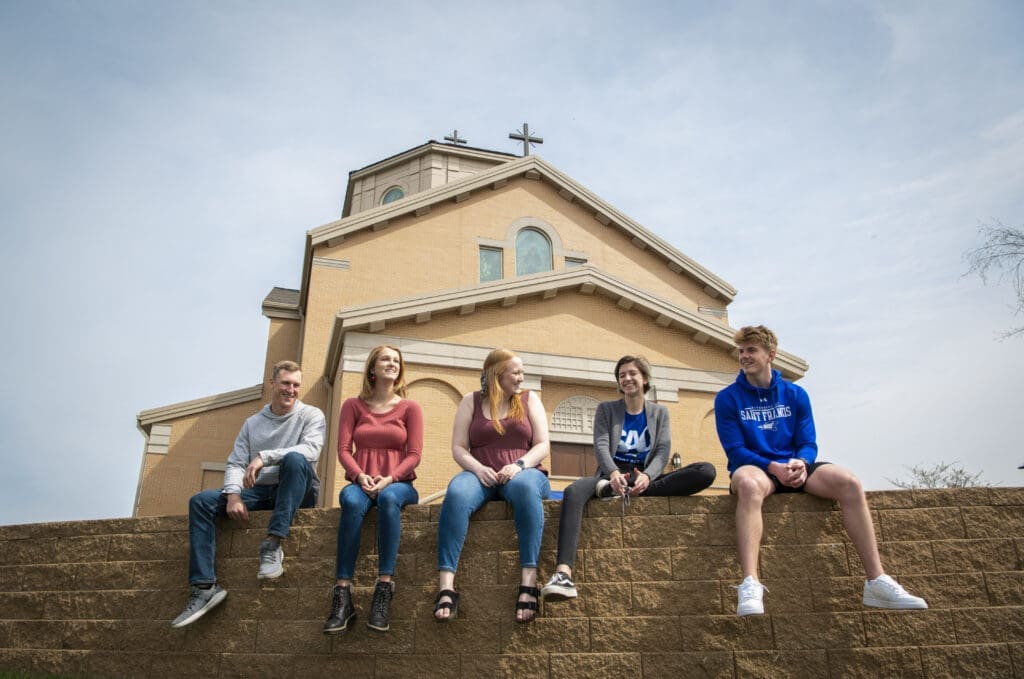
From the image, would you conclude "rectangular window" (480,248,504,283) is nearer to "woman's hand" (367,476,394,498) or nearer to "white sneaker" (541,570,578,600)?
Answer: "woman's hand" (367,476,394,498)

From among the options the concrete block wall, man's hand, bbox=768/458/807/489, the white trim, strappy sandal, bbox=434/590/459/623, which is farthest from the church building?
man's hand, bbox=768/458/807/489

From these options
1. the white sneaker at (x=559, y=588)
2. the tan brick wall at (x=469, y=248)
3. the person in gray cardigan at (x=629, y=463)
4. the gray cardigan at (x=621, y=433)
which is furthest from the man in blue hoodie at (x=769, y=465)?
the tan brick wall at (x=469, y=248)

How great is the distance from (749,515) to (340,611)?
2814 mm

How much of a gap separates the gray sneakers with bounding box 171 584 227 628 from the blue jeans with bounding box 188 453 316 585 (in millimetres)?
65

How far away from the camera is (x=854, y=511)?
530 cm

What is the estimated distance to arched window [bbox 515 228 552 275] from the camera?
22.3 meters

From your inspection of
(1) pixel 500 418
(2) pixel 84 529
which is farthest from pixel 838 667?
(2) pixel 84 529

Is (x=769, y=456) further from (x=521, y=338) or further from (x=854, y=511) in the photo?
(x=521, y=338)

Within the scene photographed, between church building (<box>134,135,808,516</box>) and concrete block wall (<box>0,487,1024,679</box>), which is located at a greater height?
church building (<box>134,135,808,516</box>)

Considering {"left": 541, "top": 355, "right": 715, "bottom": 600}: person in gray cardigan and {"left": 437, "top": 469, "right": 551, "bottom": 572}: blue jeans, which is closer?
{"left": 437, "top": 469, "right": 551, "bottom": 572}: blue jeans

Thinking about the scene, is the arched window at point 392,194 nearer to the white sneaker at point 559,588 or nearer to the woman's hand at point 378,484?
the woman's hand at point 378,484

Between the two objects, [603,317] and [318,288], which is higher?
[318,288]

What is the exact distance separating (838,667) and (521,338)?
11364 mm

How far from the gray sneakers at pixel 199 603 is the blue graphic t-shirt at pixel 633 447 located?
314cm
